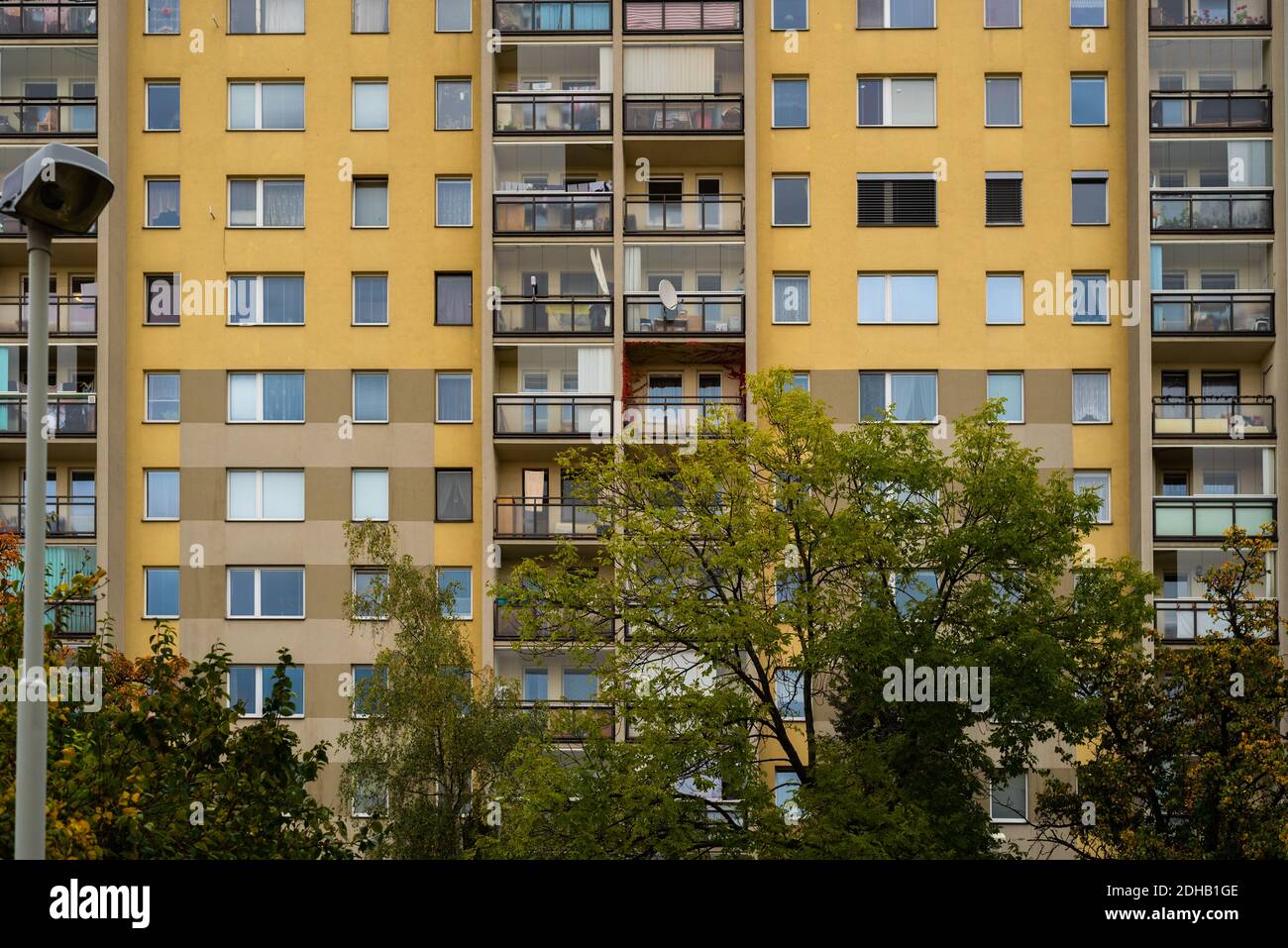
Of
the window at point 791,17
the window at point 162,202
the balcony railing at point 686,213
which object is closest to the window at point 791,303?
the balcony railing at point 686,213

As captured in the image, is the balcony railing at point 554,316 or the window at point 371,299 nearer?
the balcony railing at point 554,316

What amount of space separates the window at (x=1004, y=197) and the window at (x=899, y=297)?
2.48 m

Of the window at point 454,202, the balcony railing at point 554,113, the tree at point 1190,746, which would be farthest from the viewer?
the window at point 454,202

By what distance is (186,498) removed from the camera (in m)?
40.9

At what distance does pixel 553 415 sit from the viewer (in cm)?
4003

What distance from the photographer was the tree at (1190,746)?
87.2 ft

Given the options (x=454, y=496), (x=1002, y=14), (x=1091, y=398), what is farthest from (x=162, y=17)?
(x=1091, y=398)

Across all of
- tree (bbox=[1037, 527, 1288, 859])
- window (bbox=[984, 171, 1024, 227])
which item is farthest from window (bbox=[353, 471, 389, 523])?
tree (bbox=[1037, 527, 1288, 859])

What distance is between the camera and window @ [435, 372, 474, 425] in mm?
41062

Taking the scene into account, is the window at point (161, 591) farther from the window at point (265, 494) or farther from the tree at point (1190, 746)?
the tree at point (1190, 746)

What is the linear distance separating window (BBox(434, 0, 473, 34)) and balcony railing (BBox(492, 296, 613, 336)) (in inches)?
331

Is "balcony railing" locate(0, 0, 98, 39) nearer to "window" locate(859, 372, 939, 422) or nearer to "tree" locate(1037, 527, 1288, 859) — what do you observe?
"window" locate(859, 372, 939, 422)
